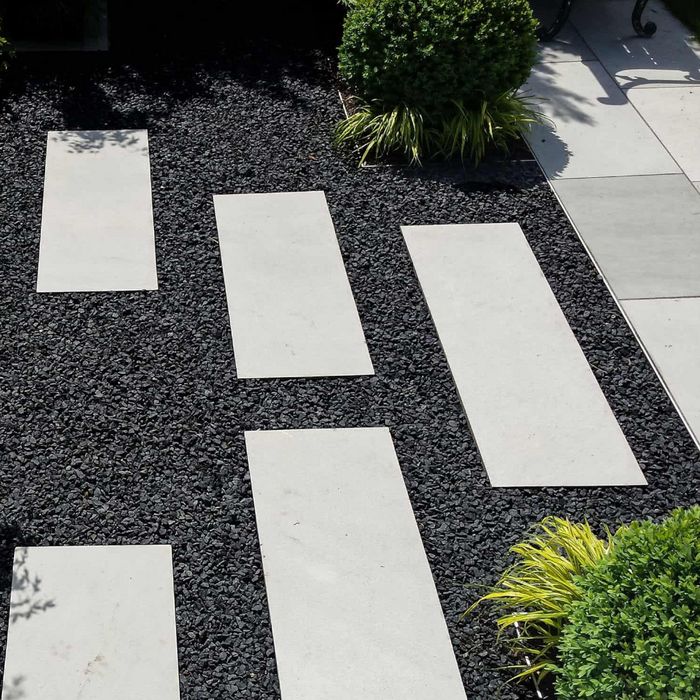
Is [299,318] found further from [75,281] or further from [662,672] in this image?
[662,672]

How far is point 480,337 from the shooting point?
15.8 ft

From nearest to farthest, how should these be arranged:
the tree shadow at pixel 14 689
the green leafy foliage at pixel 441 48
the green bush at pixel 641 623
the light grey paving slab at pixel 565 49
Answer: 1. the green bush at pixel 641 623
2. the tree shadow at pixel 14 689
3. the green leafy foliage at pixel 441 48
4. the light grey paving slab at pixel 565 49

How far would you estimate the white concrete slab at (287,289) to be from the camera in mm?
4629

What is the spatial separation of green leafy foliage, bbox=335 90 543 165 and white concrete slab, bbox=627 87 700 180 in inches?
40.8

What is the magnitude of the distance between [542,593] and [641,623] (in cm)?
59

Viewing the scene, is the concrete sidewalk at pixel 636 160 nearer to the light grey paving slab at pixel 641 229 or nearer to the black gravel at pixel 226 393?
the light grey paving slab at pixel 641 229

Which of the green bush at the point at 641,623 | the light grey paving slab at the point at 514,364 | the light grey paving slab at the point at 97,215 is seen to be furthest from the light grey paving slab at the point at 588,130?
the green bush at the point at 641,623

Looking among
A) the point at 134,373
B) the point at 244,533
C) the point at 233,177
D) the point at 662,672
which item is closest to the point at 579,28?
the point at 233,177

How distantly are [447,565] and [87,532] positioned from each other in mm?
1453

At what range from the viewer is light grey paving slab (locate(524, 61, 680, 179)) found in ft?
20.2

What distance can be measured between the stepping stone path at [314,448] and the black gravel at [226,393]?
0.25 feet

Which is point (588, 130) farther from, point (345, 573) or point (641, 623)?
point (641, 623)

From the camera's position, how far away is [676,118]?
673 centimetres

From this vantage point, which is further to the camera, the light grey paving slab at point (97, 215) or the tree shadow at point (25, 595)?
the light grey paving slab at point (97, 215)
